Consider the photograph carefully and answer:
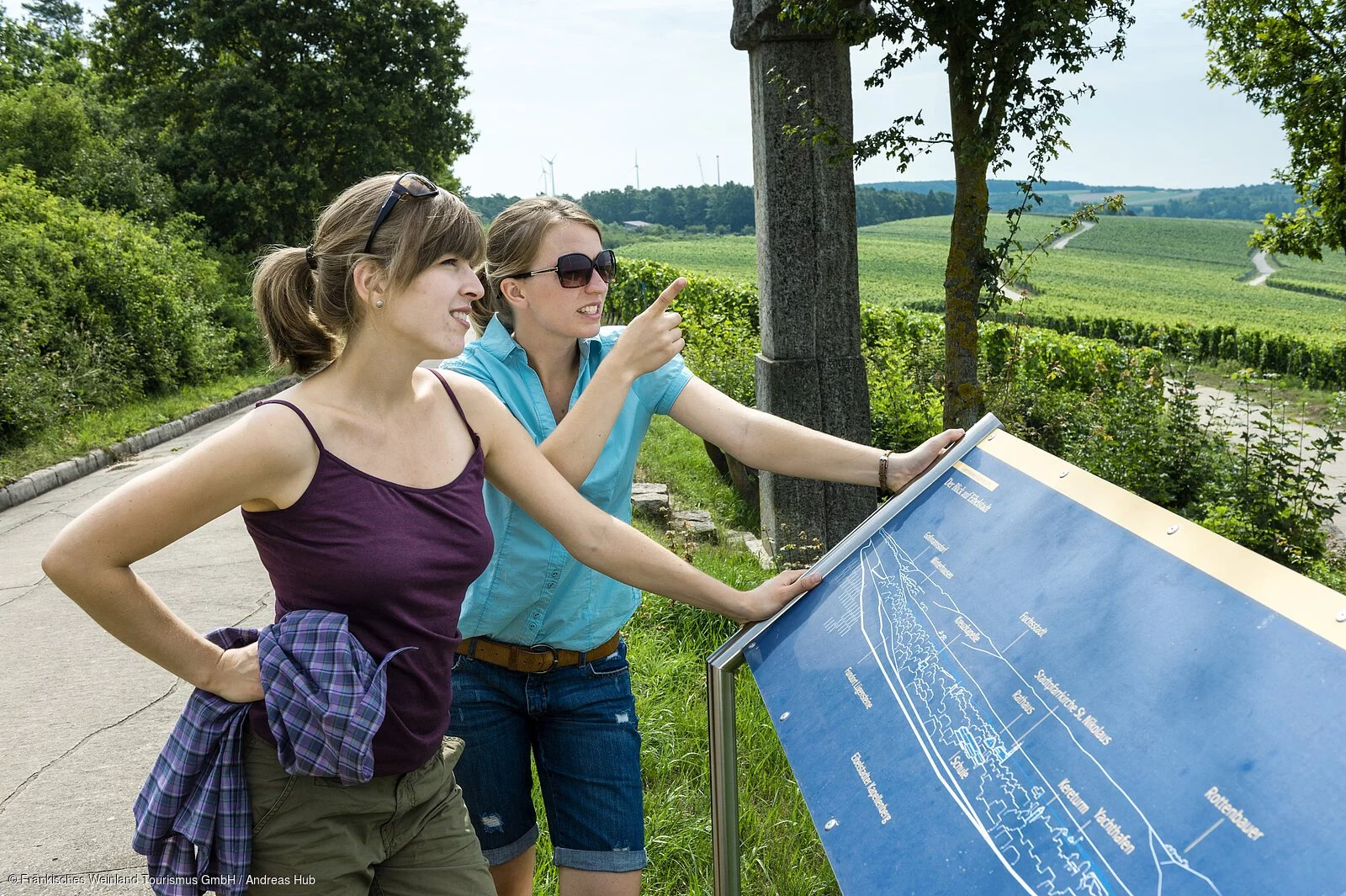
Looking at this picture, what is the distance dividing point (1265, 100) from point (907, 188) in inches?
3476

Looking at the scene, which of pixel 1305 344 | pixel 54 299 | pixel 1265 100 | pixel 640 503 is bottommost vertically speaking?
pixel 1305 344

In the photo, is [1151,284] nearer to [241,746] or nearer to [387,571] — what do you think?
[387,571]

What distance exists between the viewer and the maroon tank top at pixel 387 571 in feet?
5.54

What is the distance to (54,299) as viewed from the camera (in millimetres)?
12570

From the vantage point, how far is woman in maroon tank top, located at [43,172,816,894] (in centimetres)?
164

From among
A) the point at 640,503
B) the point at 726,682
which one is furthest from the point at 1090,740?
the point at 640,503

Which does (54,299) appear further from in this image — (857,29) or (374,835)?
(374,835)

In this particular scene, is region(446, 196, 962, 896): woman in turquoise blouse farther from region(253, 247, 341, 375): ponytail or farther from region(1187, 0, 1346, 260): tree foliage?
region(1187, 0, 1346, 260): tree foliage

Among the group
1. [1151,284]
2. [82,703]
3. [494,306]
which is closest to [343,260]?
[494,306]

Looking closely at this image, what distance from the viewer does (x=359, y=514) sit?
5.61 feet

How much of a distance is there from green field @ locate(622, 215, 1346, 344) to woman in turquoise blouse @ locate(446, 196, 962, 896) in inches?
828

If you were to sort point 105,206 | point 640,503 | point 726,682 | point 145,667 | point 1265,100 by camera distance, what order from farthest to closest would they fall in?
point 105,206, point 1265,100, point 640,503, point 145,667, point 726,682

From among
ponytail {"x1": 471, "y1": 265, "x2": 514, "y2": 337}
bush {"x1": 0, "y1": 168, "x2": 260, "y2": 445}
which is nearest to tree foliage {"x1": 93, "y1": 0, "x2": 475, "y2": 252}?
bush {"x1": 0, "y1": 168, "x2": 260, "y2": 445}

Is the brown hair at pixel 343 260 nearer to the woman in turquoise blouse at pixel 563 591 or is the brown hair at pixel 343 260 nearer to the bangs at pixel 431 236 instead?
the bangs at pixel 431 236
